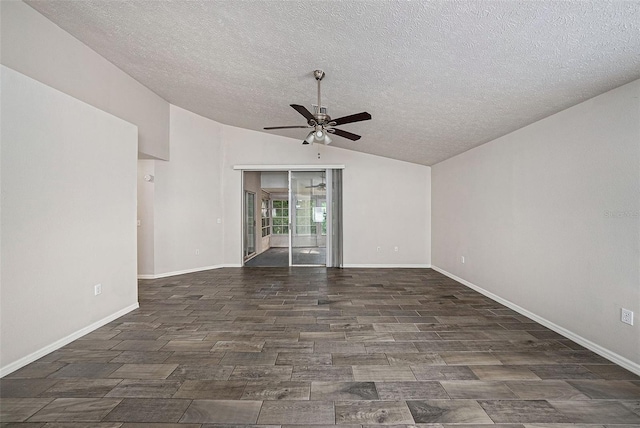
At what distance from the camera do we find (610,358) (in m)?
2.65

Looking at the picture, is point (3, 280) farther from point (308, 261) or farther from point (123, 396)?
point (308, 261)

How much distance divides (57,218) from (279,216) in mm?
7429

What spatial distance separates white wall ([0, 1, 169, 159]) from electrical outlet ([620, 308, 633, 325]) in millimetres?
5952

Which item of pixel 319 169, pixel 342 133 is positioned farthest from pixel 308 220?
pixel 342 133

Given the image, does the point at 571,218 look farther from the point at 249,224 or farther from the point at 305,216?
the point at 249,224

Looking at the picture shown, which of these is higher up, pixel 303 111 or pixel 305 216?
pixel 303 111

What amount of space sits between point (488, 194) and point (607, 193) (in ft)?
6.38

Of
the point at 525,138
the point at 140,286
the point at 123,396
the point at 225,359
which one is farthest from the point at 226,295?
the point at 525,138

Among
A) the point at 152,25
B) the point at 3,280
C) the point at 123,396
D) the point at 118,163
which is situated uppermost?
the point at 152,25

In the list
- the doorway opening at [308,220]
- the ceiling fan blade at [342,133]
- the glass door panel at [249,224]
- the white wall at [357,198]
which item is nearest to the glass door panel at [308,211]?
the doorway opening at [308,220]

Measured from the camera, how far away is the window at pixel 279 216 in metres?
10.2

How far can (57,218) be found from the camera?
9.68 feet

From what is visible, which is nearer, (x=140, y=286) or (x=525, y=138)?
(x=525, y=138)

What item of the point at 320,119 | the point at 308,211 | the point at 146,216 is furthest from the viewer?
the point at 308,211
